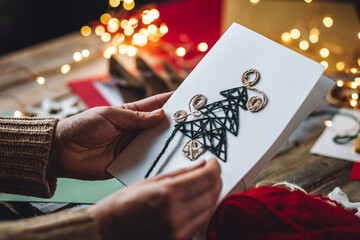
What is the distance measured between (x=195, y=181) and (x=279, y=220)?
0.17m

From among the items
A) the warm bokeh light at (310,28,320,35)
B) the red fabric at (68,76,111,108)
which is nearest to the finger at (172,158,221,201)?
the red fabric at (68,76,111,108)

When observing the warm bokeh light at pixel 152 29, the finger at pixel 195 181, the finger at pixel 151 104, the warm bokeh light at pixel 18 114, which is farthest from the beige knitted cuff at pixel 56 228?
the warm bokeh light at pixel 152 29

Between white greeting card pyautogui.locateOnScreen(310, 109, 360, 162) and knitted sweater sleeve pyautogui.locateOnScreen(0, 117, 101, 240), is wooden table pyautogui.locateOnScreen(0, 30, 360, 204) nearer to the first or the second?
white greeting card pyautogui.locateOnScreen(310, 109, 360, 162)

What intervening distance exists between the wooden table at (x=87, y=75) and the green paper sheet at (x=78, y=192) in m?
0.38

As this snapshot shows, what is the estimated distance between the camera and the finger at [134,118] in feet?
2.57

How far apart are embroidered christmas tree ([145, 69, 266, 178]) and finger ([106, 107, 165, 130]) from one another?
0.14ft

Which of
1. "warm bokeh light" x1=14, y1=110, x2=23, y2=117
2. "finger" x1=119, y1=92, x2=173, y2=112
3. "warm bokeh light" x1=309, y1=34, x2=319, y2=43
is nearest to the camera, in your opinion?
"finger" x1=119, y1=92, x2=173, y2=112

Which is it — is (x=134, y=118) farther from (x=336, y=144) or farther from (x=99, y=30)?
(x=99, y=30)

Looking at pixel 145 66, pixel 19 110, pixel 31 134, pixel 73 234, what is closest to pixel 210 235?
pixel 73 234

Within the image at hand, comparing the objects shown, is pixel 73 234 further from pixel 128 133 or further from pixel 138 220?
pixel 128 133

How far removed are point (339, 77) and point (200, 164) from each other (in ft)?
2.78

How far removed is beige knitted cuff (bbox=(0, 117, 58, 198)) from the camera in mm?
769

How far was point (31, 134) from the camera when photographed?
0.77m

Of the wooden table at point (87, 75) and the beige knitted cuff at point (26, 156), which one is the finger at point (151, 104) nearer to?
the beige knitted cuff at point (26, 156)
